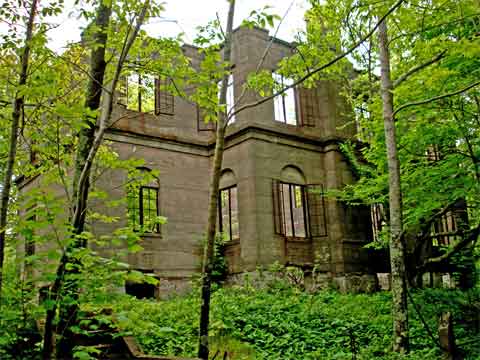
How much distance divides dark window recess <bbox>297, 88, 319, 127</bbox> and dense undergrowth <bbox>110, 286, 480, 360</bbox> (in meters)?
7.12

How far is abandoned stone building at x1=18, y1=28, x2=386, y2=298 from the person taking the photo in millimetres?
16609

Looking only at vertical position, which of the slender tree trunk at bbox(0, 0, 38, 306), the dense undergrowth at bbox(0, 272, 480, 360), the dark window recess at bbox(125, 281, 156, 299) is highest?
the slender tree trunk at bbox(0, 0, 38, 306)

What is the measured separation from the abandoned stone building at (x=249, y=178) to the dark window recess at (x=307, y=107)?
36 millimetres

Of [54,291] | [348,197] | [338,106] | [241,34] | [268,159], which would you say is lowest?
[54,291]

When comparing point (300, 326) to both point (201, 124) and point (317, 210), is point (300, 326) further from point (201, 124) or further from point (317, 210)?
point (201, 124)

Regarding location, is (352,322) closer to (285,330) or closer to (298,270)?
(285,330)

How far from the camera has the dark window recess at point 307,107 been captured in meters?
18.8

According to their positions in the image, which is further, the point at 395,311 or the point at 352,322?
the point at 352,322

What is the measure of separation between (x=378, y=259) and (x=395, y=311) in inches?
360

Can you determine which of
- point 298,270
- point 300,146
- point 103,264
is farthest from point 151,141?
point 103,264

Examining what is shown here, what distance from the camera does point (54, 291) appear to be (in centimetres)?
473

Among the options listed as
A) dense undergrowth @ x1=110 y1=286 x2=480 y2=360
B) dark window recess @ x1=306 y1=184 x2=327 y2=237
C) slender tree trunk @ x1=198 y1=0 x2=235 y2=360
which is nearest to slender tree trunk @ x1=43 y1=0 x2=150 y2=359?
slender tree trunk @ x1=198 y1=0 x2=235 y2=360

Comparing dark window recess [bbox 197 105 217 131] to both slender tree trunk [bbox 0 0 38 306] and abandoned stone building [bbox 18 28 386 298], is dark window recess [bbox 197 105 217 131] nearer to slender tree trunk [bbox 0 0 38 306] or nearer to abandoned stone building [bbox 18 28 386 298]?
abandoned stone building [bbox 18 28 386 298]

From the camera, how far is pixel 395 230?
995 cm
